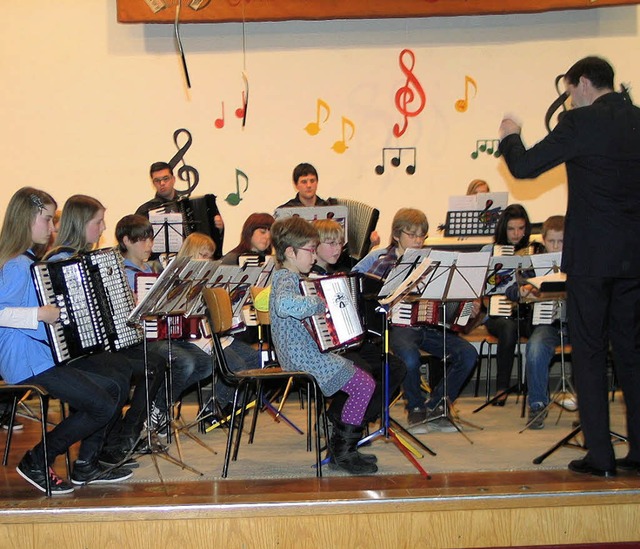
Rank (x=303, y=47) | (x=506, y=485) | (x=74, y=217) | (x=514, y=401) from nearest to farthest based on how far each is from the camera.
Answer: (x=506, y=485)
(x=74, y=217)
(x=514, y=401)
(x=303, y=47)

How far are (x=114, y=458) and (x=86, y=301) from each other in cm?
101

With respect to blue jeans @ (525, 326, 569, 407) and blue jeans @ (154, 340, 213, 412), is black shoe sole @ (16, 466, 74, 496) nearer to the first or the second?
blue jeans @ (154, 340, 213, 412)

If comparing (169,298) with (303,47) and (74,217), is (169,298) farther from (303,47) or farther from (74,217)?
(303,47)

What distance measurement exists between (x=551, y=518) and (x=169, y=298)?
Answer: 1958 mm

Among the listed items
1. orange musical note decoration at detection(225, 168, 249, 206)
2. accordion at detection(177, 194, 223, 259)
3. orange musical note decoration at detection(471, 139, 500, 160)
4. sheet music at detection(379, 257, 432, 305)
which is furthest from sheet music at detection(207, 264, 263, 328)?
orange musical note decoration at detection(471, 139, 500, 160)

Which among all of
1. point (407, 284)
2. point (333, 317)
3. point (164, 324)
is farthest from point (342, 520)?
point (164, 324)

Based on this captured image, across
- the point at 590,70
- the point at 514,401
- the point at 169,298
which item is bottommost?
the point at 514,401

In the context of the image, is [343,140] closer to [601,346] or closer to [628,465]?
[601,346]

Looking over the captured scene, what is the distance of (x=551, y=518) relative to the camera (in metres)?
3.52

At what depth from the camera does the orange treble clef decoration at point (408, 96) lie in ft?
25.9

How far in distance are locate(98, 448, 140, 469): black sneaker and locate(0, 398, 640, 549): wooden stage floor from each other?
0.66m

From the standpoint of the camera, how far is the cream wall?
7789mm

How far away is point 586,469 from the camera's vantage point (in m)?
3.88

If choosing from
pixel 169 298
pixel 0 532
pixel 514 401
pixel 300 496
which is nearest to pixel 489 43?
pixel 514 401
